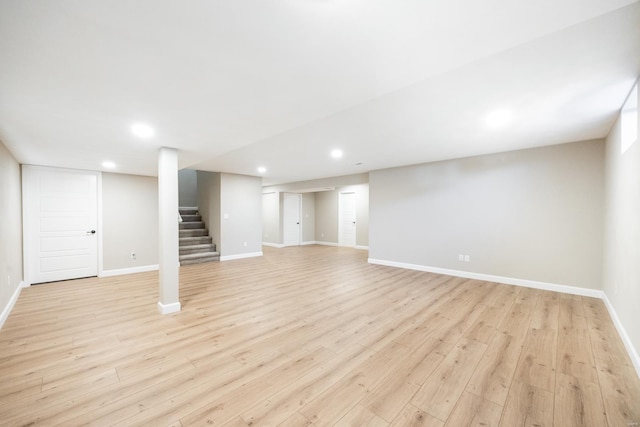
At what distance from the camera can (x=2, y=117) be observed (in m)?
2.41

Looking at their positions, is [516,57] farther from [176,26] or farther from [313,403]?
[313,403]

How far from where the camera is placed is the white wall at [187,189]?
9.43 m

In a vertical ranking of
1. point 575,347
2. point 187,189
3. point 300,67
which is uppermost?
point 300,67

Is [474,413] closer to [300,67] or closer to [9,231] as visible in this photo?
[300,67]

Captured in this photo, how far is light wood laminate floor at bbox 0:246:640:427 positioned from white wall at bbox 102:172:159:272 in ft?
5.07

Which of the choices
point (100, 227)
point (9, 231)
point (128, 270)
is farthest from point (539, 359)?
point (100, 227)

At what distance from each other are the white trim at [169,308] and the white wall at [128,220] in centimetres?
313

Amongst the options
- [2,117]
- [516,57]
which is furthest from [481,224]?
[2,117]

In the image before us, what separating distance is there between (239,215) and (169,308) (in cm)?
414

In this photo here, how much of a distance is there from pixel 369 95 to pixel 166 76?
1515 millimetres

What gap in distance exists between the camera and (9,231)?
369cm

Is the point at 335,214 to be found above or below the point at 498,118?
below

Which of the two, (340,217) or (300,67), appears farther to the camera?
(340,217)

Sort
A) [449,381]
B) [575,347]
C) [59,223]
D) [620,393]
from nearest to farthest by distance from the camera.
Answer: [620,393] < [449,381] < [575,347] < [59,223]
